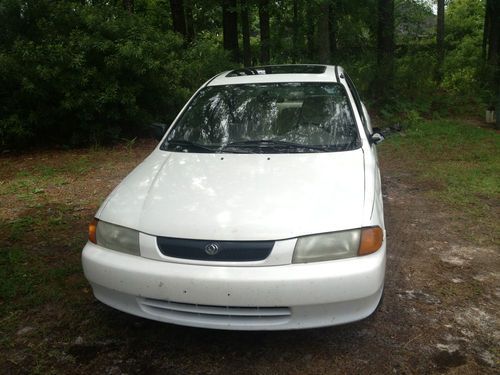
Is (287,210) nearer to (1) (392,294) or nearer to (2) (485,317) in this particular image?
(1) (392,294)

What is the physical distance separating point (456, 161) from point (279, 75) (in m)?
4.13

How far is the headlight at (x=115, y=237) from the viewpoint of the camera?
274 centimetres

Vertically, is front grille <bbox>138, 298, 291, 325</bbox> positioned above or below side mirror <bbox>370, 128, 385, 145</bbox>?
below

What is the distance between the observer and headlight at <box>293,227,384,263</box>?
2557 mm

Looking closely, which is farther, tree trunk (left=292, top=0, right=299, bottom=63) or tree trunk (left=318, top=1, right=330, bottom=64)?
tree trunk (left=292, top=0, right=299, bottom=63)

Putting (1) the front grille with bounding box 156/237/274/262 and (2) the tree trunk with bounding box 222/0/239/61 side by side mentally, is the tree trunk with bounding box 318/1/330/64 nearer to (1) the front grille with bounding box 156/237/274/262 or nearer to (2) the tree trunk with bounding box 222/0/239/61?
(2) the tree trunk with bounding box 222/0/239/61

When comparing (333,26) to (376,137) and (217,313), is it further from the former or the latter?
(217,313)

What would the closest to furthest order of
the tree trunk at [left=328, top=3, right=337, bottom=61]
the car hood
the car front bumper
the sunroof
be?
the car front bumper < the car hood < the sunroof < the tree trunk at [left=328, top=3, right=337, bottom=61]

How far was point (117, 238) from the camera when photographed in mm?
2816

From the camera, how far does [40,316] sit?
Result: 3297mm

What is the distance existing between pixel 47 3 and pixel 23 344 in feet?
23.7

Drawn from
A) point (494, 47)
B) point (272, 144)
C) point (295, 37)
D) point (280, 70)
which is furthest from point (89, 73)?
point (494, 47)

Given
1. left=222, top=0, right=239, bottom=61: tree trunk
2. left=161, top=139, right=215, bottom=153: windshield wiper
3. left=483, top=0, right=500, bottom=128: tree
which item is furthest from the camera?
left=222, top=0, right=239, bottom=61: tree trunk

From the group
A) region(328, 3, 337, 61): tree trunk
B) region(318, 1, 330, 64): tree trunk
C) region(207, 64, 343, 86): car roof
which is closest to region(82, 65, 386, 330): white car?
region(207, 64, 343, 86): car roof
